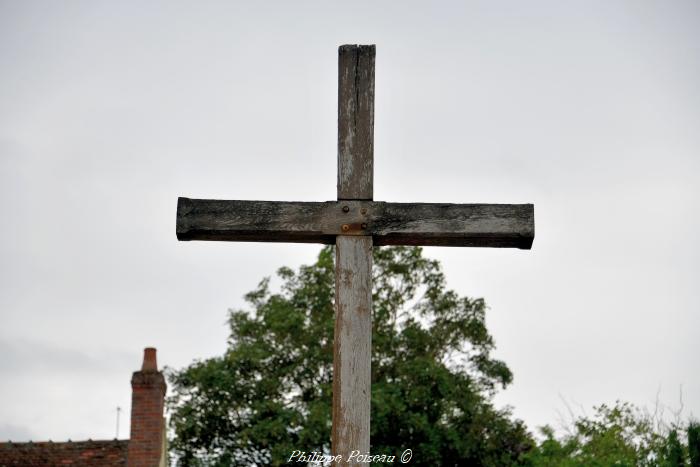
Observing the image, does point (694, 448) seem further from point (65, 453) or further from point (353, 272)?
point (65, 453)

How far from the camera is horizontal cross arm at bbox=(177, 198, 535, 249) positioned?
19.9 feet

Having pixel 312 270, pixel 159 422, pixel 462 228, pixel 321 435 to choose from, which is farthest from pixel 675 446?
pixel 312 270

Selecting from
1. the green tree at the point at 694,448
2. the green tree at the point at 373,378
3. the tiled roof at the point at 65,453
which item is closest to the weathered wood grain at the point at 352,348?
the green tree at the point at 694,448

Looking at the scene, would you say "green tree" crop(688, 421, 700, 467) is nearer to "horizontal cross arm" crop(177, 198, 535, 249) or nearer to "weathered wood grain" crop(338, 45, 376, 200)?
"horizontal cross arm" crop(177, 198, 535, 249)

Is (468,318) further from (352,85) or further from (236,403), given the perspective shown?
(352,85)

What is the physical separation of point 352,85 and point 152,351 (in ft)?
64.0

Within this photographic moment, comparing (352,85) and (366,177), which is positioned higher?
(352,85)

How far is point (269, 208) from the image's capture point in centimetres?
618

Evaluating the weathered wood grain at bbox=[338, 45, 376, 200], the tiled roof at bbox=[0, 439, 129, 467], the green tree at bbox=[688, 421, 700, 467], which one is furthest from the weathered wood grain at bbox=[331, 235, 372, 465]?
the tiled roof at bbox=[0, 439, 129, 467]

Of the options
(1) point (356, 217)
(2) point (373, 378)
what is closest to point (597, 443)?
(2) point (373, 378)

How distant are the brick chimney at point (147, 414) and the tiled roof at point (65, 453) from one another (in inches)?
13.0

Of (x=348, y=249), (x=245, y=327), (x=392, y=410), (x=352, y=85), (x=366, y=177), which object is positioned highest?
(x=245, y=327)

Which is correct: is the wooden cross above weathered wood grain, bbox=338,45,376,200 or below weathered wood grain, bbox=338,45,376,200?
below

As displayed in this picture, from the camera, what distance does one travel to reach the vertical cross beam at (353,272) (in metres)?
5.64
